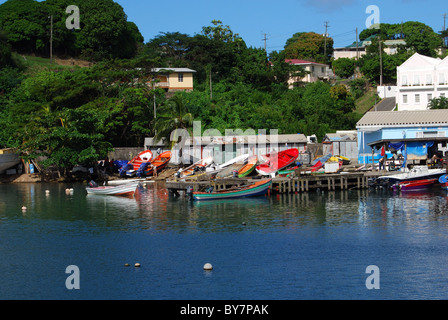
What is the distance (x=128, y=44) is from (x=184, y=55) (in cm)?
1036

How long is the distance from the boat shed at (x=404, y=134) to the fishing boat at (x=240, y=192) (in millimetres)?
12419

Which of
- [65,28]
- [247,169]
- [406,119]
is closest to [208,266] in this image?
[247,169]

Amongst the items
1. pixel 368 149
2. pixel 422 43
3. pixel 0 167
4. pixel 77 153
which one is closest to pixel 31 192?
pixel 77 153

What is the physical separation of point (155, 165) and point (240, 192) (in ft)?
53.9

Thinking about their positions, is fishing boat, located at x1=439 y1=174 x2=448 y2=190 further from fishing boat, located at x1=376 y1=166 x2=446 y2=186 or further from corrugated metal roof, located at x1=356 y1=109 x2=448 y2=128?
corrugated metal roof, located at x1=356 y1=109 x2=448 y2=128

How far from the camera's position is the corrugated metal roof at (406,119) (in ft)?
177

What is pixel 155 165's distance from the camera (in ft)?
185

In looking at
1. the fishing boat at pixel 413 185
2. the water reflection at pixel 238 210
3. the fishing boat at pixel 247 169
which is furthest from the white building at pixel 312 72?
the water reflection at pixel 238 210

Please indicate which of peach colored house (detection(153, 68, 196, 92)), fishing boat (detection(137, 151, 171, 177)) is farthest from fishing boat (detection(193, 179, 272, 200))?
peach colored house (detection(153, 68, 196, 92))

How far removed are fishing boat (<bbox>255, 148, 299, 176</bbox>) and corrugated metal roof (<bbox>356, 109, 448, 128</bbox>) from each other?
10.0 m

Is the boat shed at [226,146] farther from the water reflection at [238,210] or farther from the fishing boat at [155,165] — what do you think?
the water reflection at [238,210]

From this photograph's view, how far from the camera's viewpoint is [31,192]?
50.5 metres

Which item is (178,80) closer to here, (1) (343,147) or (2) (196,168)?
(1) (343,147)

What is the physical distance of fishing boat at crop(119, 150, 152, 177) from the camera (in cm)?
5675
